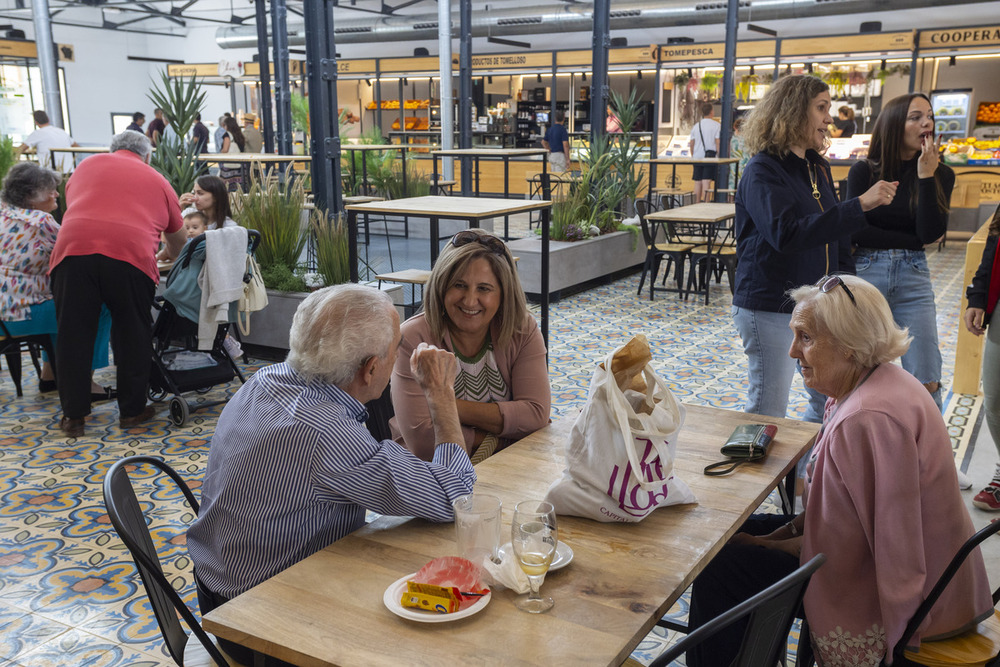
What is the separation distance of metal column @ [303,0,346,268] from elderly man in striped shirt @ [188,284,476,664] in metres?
5.85

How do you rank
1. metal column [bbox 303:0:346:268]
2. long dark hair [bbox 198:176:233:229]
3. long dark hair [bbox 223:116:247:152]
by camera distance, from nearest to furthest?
long dark hair [bbox 198:176:233:229] → metal column [bbox 303:0:346:268] → long dark hair [bbox 223:116:247:152]

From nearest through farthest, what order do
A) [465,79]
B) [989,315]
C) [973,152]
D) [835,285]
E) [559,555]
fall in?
[559,555] → [835,285] → [989,315] → [465,79] → [973,152]

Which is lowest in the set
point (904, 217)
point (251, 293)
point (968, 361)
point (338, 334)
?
point (968, 361)

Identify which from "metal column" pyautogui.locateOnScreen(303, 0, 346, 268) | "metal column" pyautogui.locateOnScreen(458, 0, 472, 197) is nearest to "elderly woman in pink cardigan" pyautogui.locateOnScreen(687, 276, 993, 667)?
"metal column" pyautogui.locateOnScreen(303, 0, 346, 268)

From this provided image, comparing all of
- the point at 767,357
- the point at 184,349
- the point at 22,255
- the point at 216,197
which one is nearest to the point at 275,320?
the point at 184,349

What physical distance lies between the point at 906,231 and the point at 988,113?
1294 centimetres

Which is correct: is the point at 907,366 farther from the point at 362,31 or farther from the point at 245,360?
the point at 362,31

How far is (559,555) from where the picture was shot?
5.32 feet

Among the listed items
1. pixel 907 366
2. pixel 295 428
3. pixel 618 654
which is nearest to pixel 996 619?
pixel 618 654

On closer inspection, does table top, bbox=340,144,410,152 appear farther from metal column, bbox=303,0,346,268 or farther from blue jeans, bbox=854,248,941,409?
blue jeans, bbox=854,248,941,409

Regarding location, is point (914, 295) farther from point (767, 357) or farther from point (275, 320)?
point (275, 320)

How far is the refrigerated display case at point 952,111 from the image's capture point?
14.1 metres

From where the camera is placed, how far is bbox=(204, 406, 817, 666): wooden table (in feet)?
4.35

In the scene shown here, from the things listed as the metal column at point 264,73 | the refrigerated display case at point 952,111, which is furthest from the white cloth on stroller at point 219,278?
the refrigerated display case at point 952,111
